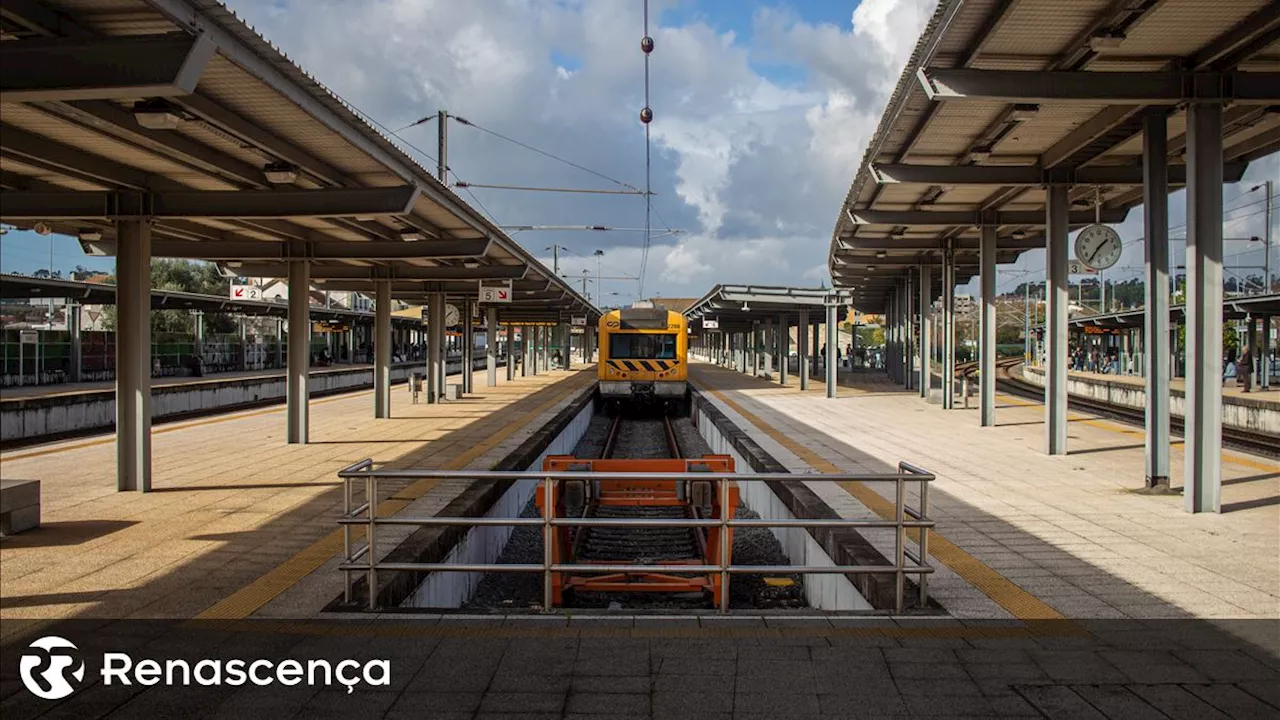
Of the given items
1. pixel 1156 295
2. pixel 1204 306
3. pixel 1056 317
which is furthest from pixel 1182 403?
pixel 1204 306

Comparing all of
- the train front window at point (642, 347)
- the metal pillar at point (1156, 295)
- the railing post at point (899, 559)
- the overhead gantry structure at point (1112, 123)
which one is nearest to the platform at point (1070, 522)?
the railing post at point (899, 559)

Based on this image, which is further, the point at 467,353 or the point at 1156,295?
the point at 467,353

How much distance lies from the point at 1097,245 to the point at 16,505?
12.0m

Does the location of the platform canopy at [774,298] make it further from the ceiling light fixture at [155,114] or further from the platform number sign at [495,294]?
the ceiling light fixture at [155,114]

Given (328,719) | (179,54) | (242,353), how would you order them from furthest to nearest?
(242,353), (179,54), (328,719)

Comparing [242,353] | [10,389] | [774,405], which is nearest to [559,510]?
[10,389]

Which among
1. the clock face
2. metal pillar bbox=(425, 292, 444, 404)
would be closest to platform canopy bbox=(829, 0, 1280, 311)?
the clock face

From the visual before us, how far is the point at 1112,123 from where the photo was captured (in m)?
10.4

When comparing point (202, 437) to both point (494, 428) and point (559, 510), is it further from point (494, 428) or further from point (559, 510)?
point (559, 510)

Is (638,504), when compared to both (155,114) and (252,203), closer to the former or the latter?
(252,203)

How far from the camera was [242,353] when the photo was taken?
33.7 metres

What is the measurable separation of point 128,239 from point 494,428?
8.45 metres

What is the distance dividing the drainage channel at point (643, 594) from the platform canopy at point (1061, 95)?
4146 mm

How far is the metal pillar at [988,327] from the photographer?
663 inches
